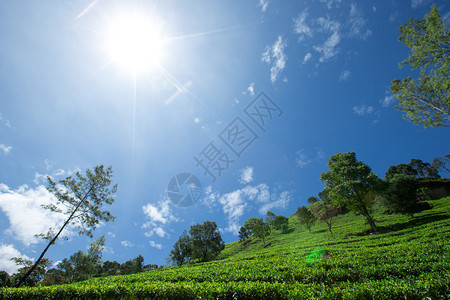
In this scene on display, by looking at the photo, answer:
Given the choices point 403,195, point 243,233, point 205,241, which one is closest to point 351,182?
point 403,195

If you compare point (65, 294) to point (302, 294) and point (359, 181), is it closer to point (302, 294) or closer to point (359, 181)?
point (302, 294)

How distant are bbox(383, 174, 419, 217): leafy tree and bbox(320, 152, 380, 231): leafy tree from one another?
5714mm

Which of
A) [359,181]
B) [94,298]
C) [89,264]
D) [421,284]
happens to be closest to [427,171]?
[359,181]

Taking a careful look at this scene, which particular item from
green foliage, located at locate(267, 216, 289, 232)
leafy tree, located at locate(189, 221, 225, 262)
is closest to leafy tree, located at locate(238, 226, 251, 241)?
green foliage, located at locate(267, 216, 289, 232)

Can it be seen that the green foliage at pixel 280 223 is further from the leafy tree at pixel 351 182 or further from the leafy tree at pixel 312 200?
the leafy tree at pixel 312 200

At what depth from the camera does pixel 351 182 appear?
2492cm

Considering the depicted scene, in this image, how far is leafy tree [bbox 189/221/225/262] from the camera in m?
43.2

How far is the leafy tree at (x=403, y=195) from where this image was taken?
93.1 feet

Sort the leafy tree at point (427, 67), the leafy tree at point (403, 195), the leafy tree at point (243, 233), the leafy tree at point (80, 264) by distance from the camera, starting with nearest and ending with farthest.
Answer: the leafy tree at point (427, 67) → the leafy tree at point (403, 195) → the leafy tree at point (80, 264) → the leafy tree at point (243, 233)

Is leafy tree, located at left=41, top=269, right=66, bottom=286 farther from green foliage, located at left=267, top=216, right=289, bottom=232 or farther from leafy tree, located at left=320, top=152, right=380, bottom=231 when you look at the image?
leafy tree, located at left=320, top=152, right=380, bottom=231

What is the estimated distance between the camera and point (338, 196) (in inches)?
1026

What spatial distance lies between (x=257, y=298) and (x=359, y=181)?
2664 centimetres

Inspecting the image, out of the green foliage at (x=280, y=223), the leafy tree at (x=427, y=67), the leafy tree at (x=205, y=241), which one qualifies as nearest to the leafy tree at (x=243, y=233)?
the green foliage at (x=280, y=223)

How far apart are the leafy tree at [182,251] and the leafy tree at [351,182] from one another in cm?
4086
